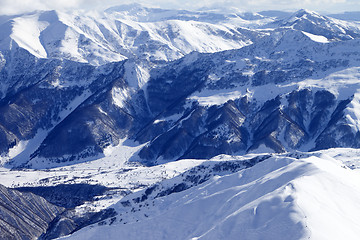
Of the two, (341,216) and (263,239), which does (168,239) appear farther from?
(341,216)

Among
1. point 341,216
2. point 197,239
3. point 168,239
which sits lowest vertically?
point 168,239

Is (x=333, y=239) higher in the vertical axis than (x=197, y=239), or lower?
higher

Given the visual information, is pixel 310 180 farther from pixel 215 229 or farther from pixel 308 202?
pixel 215 229

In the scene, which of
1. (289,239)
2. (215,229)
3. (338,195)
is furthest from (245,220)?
(338,195)

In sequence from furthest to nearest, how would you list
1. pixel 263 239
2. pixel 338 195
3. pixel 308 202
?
pixel 338 195 → pixel 308 202 → pixel 263 239

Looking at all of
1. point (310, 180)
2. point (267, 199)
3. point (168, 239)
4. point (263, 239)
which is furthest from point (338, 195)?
point (168, 239)

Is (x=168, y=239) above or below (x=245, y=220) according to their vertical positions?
below

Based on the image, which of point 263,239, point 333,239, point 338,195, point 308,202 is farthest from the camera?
point 338,195

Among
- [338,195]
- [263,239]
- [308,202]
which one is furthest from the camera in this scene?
[338,195]

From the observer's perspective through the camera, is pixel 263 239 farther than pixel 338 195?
No
